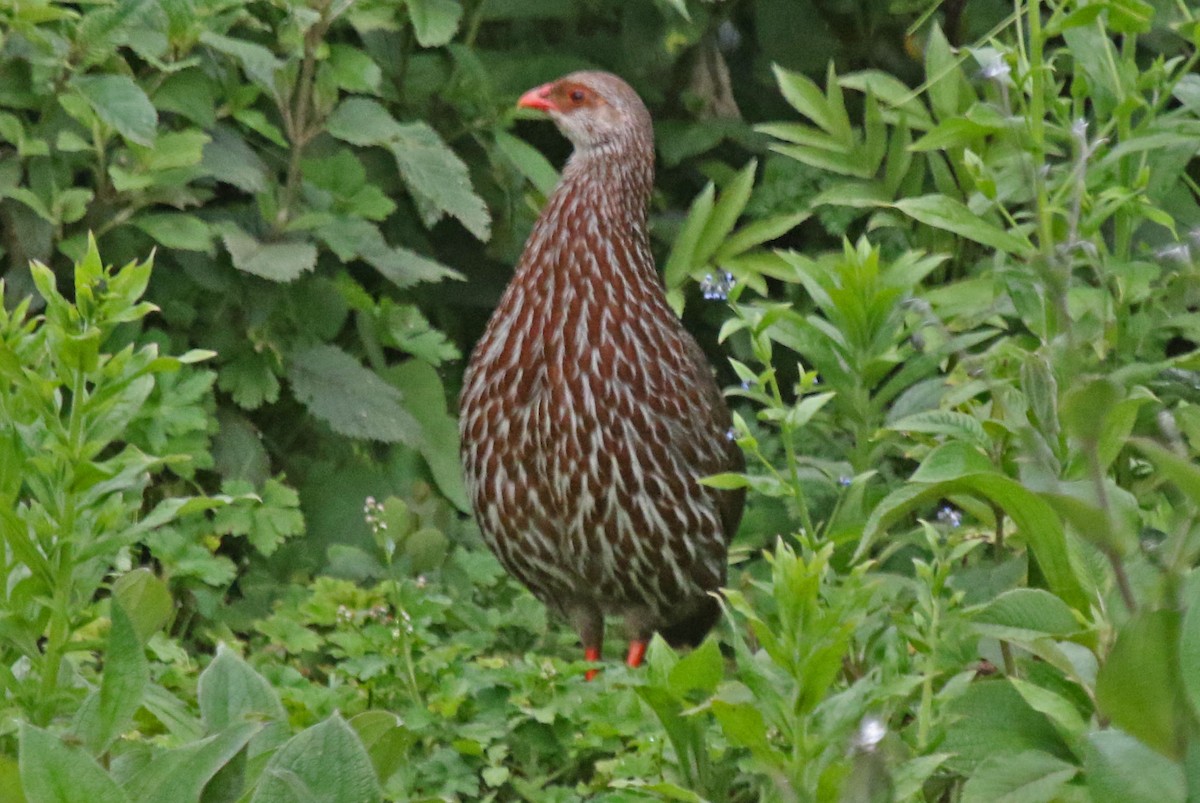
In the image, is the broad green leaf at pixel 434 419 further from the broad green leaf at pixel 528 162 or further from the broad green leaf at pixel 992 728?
the broad green leaf at pixel 992 728

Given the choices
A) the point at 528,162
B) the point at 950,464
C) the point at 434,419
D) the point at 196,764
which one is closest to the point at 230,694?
the point at 196,764

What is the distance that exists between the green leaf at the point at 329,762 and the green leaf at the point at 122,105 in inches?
85.8

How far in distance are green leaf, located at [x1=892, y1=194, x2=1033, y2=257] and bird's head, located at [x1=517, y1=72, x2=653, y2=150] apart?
5.14ft

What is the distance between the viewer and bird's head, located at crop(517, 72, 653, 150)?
4.24 metres

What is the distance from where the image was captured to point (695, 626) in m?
4.29

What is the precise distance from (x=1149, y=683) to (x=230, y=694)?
1143 millimetres

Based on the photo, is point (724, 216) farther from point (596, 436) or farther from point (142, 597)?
point (142, 597)

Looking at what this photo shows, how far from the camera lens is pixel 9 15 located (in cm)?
374

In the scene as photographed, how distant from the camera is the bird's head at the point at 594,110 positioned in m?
4.24

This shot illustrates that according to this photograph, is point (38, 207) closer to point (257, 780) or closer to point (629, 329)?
point (629, 329)

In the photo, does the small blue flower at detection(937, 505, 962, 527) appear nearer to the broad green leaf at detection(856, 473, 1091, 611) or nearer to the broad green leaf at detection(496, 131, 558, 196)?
the broad green leaf at detection(856, 473, 1091, 611)

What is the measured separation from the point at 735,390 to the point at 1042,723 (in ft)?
2.61

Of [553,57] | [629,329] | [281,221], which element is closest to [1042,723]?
[629,329]

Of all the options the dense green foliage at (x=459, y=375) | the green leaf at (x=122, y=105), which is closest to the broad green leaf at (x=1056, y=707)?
the dense green foliage at (x=459, y=375)
